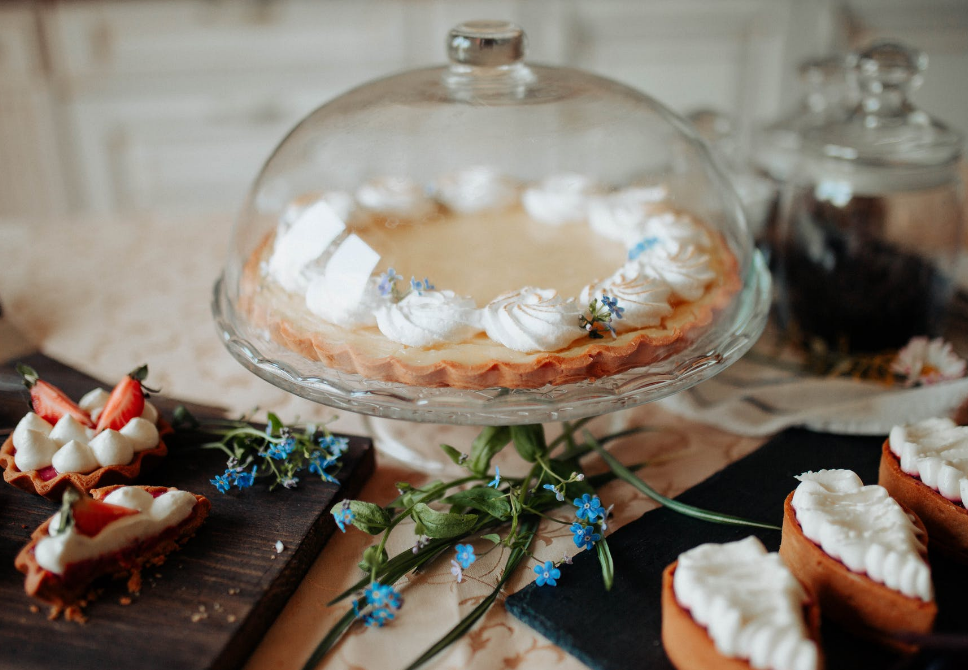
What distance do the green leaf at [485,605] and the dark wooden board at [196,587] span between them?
0.69ft

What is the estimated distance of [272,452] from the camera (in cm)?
113

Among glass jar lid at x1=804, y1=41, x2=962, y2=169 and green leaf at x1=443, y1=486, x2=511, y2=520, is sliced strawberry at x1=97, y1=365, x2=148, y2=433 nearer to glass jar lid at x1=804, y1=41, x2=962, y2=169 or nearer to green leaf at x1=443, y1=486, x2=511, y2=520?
green leaf at x1=443, y1=486, x2=511, y2=520

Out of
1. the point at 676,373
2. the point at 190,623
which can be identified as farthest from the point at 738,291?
the point at 190,623

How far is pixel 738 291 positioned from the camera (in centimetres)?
129

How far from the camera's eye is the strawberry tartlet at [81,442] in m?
1.07

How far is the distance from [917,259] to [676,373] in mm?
767

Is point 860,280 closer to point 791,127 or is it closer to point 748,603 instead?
point 791,127

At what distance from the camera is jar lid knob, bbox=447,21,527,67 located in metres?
1.32

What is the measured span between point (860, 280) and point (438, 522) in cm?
104

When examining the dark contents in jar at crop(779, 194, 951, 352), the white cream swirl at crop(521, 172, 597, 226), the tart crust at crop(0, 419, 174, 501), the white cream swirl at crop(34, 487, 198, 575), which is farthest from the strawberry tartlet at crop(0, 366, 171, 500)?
the dark contents in jar at crop(779, 194, 951, 352)

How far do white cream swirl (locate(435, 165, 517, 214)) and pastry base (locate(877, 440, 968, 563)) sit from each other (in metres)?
0.89

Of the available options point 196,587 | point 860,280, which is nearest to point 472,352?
point 196,587

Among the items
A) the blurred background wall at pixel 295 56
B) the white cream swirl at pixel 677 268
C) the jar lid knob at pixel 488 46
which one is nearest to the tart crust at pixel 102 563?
the white cream swirl at pixel 677 268

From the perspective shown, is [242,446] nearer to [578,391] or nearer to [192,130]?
[578,391]
